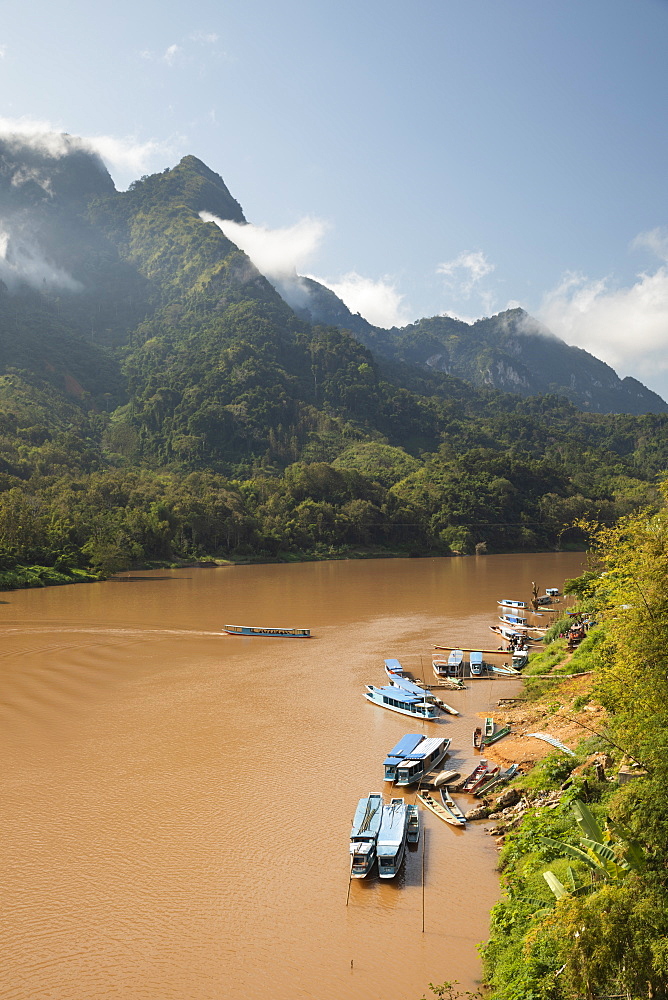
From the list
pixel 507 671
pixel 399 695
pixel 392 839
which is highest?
pixel 399 695

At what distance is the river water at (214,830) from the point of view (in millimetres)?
13070

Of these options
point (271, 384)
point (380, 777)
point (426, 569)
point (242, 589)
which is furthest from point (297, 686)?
point (271, 384)

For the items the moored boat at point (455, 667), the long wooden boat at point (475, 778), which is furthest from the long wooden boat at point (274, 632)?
the long wooden boat at point (475, 778)

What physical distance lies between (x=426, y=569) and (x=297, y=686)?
169 feet

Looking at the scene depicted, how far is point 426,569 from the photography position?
81.9 meters

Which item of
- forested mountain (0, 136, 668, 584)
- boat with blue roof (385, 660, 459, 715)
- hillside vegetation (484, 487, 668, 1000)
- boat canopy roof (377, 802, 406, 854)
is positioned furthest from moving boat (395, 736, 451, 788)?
forested mountain (0, 136, 668, 584)

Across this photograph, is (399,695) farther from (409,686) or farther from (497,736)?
(497,736)

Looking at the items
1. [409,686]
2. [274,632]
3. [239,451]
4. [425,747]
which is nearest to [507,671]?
[409,686]

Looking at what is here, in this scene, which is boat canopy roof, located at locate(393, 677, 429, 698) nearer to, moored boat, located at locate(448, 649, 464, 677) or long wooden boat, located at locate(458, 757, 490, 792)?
moored boat, located at locate(448, 649, 464, 677)

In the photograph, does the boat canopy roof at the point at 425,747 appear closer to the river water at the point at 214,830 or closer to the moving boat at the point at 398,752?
the moving boat at the point at 398,752

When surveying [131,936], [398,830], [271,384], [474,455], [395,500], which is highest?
[271,384]

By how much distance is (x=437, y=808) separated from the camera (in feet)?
61.8

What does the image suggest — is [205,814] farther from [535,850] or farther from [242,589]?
[242,589]

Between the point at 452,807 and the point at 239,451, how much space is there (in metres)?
128
